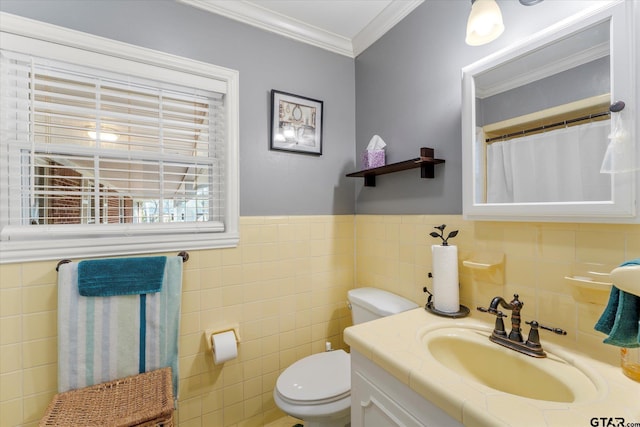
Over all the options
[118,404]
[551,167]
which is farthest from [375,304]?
[118,404]

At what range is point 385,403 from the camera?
2.94 feet

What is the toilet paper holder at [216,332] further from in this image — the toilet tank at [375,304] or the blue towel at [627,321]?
the blue towel at [627,321]

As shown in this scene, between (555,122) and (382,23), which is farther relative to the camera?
(382,23)

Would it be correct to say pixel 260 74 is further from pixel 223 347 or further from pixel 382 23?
pixel 223 347

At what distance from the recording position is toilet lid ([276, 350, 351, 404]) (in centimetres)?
126

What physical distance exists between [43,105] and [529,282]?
2164 mm

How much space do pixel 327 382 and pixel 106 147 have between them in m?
1.58

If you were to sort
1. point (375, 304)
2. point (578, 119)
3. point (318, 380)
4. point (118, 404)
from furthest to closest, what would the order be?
1. point (375, 304)
2. point (318, 380)
3. point (118, 404)
4. point (578, 119)

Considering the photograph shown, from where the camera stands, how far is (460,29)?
129 cm

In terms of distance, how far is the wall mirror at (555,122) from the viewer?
80cm

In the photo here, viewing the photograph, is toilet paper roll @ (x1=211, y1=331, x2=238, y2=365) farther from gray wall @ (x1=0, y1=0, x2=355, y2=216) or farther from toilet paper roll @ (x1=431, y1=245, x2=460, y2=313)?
toilet paper roll @ (x1=431, y1=245, x2=460, y2=313)

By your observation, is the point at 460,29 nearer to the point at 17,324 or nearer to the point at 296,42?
the point at 296,42

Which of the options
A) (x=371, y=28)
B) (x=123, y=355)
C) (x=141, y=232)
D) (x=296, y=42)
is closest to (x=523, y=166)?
(x=371, y=28)

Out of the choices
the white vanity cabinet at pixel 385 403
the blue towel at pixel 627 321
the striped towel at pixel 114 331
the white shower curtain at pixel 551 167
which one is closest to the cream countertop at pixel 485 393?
the white vanity cabinet at pixel 385 403
